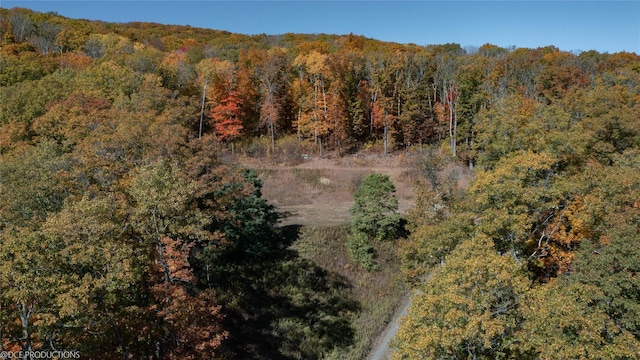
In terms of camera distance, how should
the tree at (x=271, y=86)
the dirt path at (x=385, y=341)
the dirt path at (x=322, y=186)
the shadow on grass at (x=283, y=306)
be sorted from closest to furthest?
the dirt path at (x=385, y=341) < the shadow on grass at (x=283, y=306) < the dirt path at (x=322, y=186) < the tree at (x=271, y=86)

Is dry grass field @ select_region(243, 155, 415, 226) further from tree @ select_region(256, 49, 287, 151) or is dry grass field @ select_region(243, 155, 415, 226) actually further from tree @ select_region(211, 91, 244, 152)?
tree @ select_region(256, 49, 287, 151)

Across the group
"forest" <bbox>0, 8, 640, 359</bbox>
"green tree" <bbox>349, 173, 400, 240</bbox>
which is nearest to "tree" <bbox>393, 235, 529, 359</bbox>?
"forest" <bbox>0, 8, 640, 359</bbox>

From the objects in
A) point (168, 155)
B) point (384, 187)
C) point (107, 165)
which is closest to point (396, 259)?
point (384, 187)

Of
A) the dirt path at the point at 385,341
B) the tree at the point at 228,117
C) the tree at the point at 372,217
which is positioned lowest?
the dirt path at the point at 385,341

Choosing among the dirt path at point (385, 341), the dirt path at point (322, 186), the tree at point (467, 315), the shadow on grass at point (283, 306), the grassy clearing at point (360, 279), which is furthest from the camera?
the dirt path at point (322, 186)

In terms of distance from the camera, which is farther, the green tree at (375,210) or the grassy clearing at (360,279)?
the green tree at (375,210)

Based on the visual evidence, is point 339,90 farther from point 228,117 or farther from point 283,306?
point 283,306

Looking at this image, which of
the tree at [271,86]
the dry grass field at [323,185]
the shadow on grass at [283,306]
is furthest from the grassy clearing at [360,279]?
the tree at [271,86]

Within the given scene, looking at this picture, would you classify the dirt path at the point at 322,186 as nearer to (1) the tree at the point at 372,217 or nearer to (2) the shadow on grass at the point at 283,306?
(1) the tree at the point at 372,217
